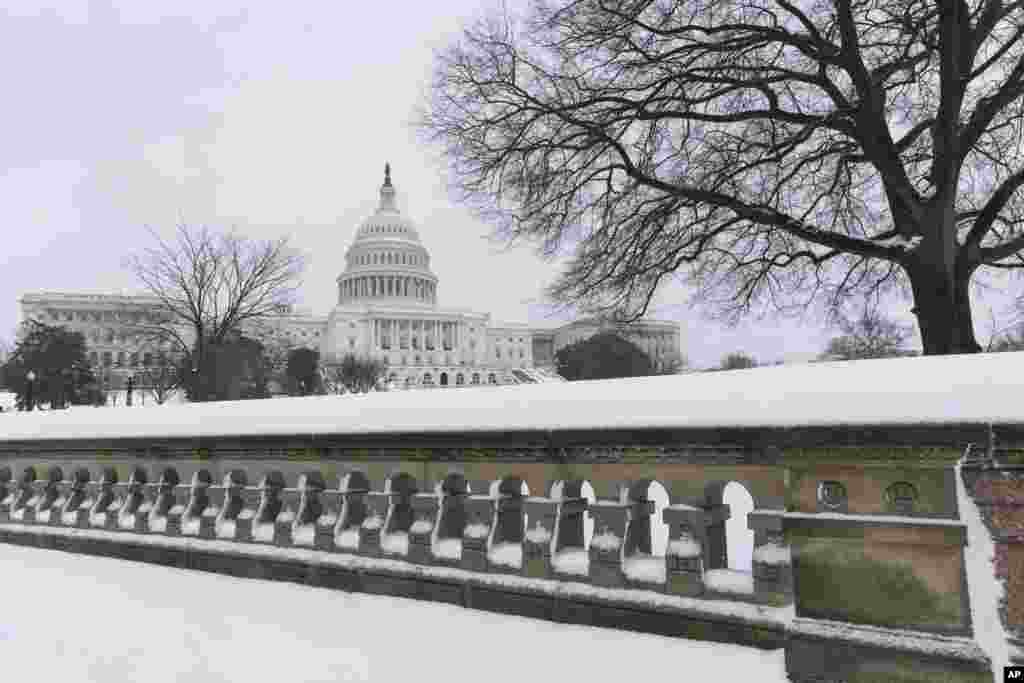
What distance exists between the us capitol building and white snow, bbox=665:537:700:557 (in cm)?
11114

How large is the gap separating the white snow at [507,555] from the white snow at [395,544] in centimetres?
74

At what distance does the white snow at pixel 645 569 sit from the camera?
4.44 meters

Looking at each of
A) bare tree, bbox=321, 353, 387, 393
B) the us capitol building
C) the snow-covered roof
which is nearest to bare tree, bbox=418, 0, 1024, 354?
the snow-covered roof

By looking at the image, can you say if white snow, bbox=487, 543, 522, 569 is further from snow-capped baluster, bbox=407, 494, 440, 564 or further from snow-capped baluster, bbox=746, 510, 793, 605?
snow-capped baluster, bbox=746, 510, 793, 605

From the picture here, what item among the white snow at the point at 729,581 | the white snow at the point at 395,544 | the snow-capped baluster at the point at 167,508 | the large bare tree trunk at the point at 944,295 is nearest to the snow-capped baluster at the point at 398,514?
the white snow at the point at 395,544

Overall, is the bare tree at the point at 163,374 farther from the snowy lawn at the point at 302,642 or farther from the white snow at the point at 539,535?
the white snow at the point at 539,535

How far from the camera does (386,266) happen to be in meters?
135

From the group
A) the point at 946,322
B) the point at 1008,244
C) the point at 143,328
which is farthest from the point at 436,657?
the point at 143,328

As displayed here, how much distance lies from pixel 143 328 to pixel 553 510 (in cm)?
3670

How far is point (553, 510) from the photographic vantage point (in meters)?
4.84

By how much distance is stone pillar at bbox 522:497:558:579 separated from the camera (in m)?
4.83

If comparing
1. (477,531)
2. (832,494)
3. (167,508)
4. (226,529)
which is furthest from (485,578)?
(167,508)

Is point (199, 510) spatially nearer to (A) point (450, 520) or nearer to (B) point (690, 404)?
(A) point (450, 520)

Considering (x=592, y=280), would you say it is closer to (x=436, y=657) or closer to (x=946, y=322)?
(x=946, y=322)
